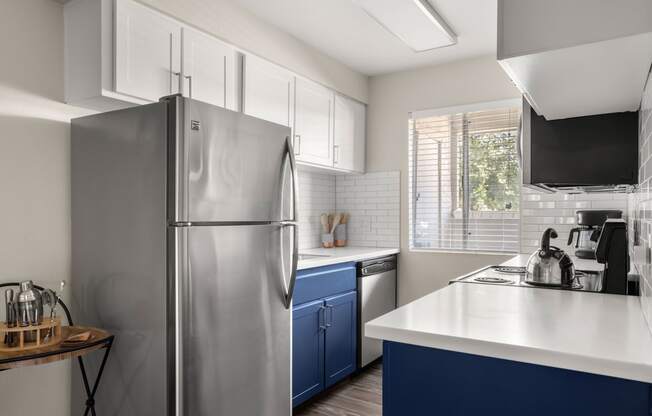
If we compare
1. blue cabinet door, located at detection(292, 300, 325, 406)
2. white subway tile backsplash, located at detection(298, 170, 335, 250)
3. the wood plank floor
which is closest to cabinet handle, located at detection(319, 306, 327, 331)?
blue cabinet door, located at detection(292, 300, 325, 406)

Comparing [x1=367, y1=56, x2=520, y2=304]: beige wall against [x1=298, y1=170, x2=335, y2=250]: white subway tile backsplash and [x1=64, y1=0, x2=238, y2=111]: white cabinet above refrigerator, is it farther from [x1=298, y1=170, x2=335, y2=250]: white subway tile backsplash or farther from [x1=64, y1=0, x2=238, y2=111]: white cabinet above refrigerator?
[x1=64, y1=0, x2=238, y2=111]: white cabinet above refrigerator

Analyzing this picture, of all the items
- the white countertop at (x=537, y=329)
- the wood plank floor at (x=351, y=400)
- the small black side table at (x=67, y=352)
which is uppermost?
the white countertop at (x=537, y=329)

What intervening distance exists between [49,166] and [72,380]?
102cm

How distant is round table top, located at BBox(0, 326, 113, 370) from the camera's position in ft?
5.02

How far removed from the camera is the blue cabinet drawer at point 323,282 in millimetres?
2801

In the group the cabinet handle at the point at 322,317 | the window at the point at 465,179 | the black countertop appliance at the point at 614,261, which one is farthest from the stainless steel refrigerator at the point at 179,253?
the window at the point at 465,179

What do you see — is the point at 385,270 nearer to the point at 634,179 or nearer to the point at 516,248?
the point at 516,248

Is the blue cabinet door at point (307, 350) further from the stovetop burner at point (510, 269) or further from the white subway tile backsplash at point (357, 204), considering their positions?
the stovetop burner at point (510, 269)

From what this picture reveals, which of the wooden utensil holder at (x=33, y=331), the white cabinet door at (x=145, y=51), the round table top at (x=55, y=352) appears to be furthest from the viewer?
the white cabinet door at (x=145, y=51)

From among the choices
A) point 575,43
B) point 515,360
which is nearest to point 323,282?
point 515,360

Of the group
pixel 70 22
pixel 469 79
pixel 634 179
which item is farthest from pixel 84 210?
pixel 469 79

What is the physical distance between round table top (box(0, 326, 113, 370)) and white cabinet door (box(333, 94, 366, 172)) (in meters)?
2.30

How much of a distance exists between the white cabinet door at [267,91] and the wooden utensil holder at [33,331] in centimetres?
155

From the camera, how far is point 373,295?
367cm
